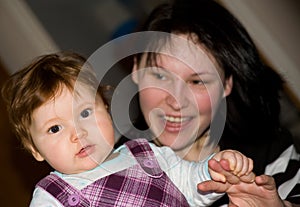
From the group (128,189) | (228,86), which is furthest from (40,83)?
(228,86)

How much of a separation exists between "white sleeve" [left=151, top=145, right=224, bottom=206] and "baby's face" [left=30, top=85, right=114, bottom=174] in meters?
0.10

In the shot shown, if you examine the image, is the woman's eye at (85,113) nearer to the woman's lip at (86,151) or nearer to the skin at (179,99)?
the woman's lip at (86,151)

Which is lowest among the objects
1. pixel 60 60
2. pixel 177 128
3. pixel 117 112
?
pixel 177 128

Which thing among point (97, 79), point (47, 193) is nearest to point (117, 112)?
point (97, 79)

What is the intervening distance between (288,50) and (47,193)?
2.74 feet

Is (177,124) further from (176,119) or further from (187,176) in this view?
(187,176)

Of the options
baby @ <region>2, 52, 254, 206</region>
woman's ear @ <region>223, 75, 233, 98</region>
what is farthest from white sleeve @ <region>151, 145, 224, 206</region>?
woman's ear @ <region>223, 75, 233, 98</region>

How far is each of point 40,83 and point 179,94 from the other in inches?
12.0

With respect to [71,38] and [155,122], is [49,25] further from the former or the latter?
[155,122]

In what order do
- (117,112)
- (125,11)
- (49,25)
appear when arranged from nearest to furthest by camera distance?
(117,112), (49,25), (125,11)

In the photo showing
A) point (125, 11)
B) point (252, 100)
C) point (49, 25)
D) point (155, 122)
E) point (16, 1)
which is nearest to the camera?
point (155, 122)

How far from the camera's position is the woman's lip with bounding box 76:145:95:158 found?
79 centimetres

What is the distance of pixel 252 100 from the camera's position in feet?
3.87

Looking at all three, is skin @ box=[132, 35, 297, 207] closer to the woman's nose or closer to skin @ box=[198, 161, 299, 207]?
the woman's nose
